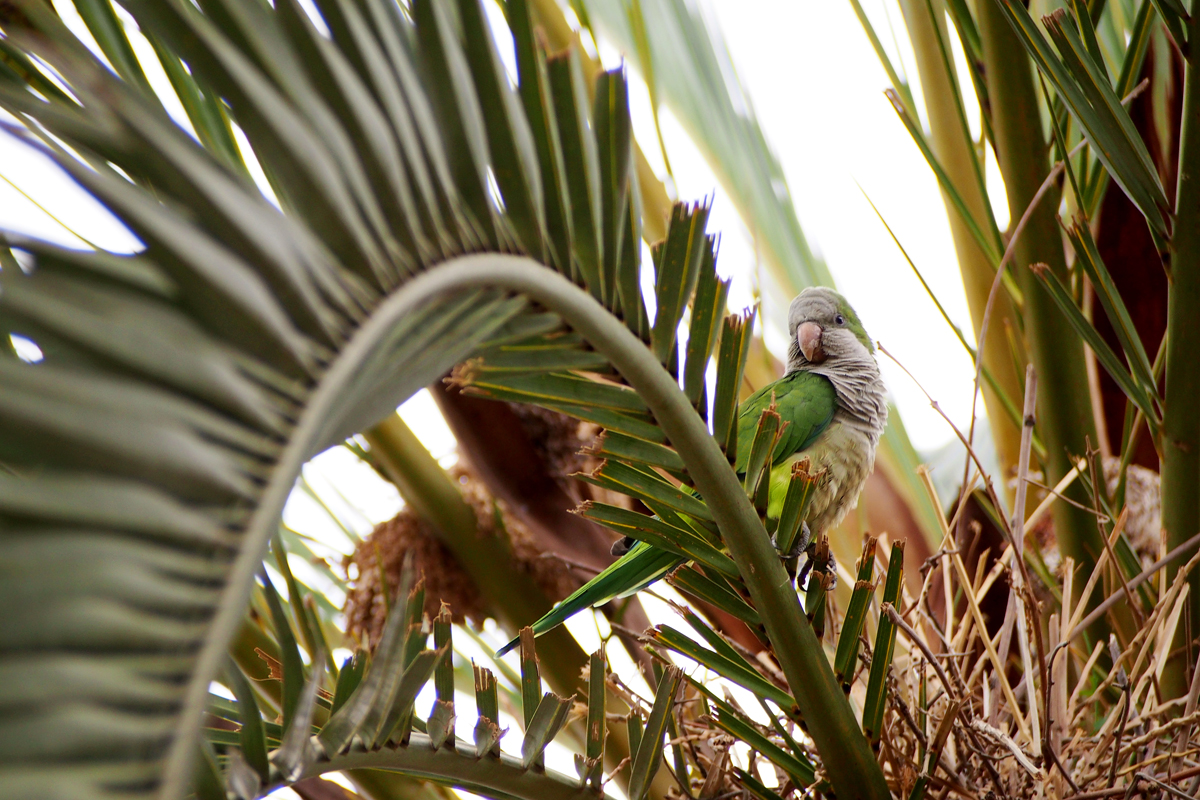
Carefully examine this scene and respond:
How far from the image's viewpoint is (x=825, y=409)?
1.25m

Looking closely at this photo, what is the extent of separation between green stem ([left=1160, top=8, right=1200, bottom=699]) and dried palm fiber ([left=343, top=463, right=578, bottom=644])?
2.88 ft

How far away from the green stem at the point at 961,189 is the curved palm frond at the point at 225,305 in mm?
986

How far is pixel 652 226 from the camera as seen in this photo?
56.9 inches

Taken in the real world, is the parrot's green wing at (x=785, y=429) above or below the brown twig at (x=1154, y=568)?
above

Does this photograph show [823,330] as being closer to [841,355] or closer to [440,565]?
[841,355]

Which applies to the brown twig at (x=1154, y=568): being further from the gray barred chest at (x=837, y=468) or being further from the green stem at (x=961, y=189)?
the green stem at (x=961, y=189)

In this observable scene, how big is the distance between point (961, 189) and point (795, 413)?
1.69 feet

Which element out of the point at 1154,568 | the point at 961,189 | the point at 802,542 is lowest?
the point at 1154,568

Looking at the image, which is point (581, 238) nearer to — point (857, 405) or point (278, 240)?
point (278, 240)

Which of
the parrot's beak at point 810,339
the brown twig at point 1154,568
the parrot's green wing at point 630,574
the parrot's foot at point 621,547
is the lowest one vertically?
the brown twig at point 1154,568

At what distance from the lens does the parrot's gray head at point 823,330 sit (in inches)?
52.8

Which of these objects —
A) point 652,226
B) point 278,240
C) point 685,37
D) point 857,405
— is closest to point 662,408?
point 278,240

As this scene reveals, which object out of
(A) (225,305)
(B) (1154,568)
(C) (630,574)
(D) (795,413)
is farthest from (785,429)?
(A) (225,305)

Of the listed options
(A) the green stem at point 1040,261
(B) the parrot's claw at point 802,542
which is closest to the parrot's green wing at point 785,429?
(B) the parrot's claw at point 802,542
